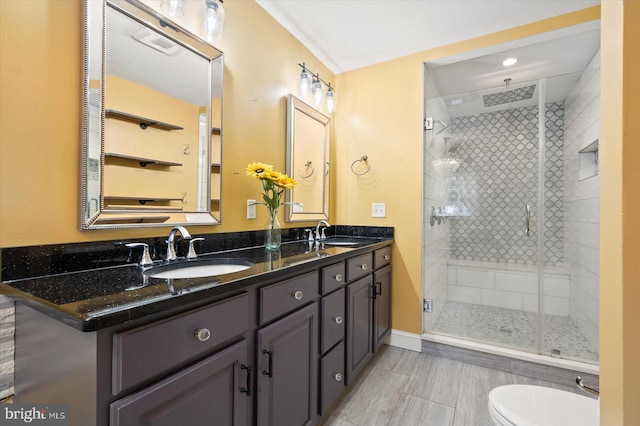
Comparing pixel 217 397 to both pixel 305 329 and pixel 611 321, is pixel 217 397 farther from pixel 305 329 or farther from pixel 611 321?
pixel 611 321

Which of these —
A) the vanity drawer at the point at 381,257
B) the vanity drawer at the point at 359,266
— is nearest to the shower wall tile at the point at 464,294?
the vanity drawer at the point at 381,257

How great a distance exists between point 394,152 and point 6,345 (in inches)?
99.9

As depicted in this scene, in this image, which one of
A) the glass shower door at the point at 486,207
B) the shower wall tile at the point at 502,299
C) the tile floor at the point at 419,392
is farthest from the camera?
the shower wall tile at the point at 502,299

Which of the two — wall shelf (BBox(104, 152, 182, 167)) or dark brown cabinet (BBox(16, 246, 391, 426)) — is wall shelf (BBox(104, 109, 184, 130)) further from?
dark brown cabinet (BBox(16, 246, 391, 426))

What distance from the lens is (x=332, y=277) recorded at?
158 centimetres

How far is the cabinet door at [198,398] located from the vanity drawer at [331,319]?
0.54 meters

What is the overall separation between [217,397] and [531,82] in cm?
302

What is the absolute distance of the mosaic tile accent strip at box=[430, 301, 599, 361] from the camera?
2.20m

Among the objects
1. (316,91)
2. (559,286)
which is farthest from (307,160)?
(559,286)

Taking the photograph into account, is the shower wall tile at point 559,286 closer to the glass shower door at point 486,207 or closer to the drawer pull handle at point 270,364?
the glass shower door at point 486,207

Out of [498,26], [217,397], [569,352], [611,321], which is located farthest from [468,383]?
[498,26]

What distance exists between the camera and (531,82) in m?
2.42

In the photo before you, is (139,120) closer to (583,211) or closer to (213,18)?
(213,18)

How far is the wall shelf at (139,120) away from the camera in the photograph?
1178mm
